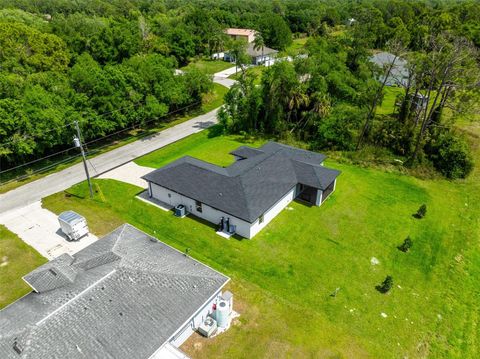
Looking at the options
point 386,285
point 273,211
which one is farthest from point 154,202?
point 386,285

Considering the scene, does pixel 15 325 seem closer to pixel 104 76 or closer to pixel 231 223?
pixel 231 223

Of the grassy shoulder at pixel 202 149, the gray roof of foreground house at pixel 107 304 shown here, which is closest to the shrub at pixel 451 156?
the grassy shoulder at pixel 202 149

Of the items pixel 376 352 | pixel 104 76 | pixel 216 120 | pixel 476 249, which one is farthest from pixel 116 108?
pixel 476 249

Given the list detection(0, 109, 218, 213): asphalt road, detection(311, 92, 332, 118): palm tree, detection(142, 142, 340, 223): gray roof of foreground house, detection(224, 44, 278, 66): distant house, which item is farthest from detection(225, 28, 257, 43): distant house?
detection(142, 142, 340, 223): gray roof of foreground house

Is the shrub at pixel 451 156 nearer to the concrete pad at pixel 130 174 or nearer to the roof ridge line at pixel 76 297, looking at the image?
the concrete pad at pixel 130 174

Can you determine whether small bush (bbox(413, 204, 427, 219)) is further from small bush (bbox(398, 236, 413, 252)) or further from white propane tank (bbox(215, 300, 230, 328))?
white propane tank (bbox(215, 300, 230, 328))

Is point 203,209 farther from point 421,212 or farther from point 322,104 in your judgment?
point 322,104
